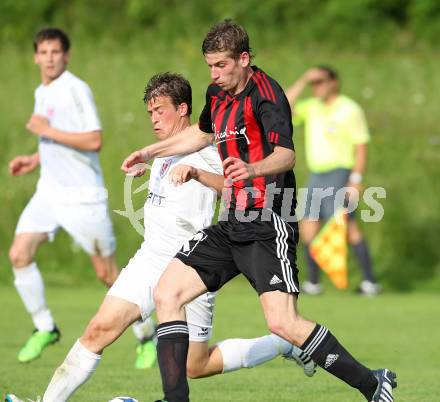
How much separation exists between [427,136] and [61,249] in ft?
20.9

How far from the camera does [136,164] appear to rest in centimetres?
649

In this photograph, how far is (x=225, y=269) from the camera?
6309 millimetres

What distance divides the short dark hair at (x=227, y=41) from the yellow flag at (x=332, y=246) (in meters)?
8.10

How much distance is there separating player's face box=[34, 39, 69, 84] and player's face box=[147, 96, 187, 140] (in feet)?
9.10

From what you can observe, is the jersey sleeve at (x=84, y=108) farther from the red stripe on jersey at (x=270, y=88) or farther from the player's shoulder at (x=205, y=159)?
the red stripe on jersey at (x=270, y=88)

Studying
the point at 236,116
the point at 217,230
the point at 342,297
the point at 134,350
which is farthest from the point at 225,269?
the point at 342,297

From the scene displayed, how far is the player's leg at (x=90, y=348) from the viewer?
6250 mm

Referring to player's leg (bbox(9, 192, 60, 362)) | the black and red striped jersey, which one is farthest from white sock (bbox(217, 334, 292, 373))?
player's leg (bbox(9, 192, 60, 362))

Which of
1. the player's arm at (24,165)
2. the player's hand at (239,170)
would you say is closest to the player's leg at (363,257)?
the player's arm at (24,165)

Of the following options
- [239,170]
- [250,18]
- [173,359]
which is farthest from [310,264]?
[250,18]

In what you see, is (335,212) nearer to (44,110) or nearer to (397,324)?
(397,324)

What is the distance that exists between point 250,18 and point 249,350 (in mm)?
19350

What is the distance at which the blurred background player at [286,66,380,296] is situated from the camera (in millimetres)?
14234

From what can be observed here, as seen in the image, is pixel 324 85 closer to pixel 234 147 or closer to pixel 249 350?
pixel 249 350
